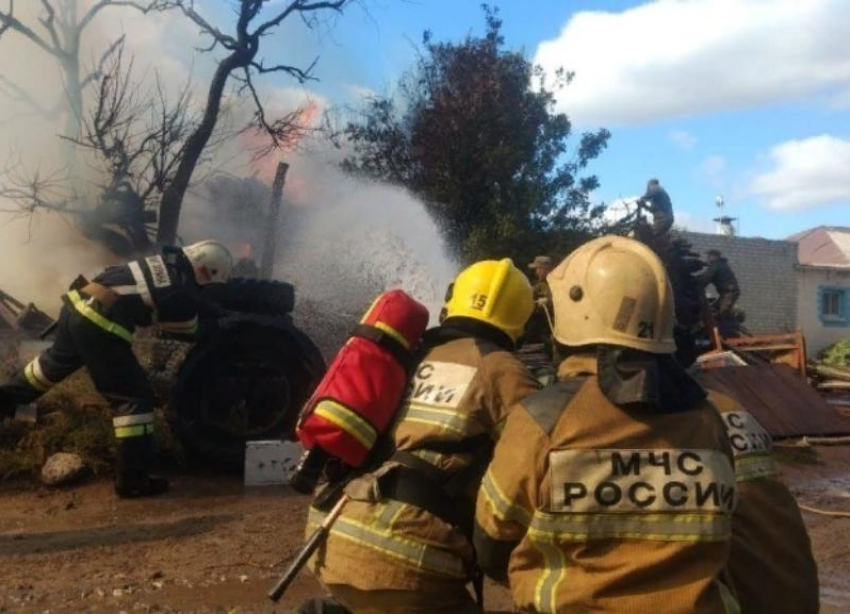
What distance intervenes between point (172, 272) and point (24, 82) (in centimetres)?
1134

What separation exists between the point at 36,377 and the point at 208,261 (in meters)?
1.40

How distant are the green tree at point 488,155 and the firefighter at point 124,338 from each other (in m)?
7.12

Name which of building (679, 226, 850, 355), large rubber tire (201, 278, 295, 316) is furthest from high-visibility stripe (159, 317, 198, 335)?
building (679, 226, 850, 355)

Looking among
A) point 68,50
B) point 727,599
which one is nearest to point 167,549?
point 727,599

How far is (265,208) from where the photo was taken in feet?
52.4

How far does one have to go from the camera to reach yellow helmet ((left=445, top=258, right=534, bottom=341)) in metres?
3.06

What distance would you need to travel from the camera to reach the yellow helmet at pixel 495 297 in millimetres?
3057

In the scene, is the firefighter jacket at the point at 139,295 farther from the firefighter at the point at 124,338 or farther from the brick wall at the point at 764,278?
the brick wall at the point at 764,278

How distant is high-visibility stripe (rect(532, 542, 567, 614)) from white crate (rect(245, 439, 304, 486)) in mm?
4962

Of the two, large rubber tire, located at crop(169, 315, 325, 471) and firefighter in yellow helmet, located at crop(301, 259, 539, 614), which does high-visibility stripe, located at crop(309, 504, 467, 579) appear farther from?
large rubber tire, located at crop(169, 315, 325, 471)

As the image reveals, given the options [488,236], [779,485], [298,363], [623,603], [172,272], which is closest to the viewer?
[623,603]

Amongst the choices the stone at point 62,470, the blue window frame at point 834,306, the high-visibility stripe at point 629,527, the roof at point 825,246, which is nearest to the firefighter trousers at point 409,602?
the high-visibility stripe at point 629,527

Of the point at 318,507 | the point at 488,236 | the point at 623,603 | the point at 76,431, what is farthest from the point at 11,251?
the point at 623,603

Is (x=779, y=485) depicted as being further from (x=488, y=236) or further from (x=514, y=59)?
(x=514, y=59)
